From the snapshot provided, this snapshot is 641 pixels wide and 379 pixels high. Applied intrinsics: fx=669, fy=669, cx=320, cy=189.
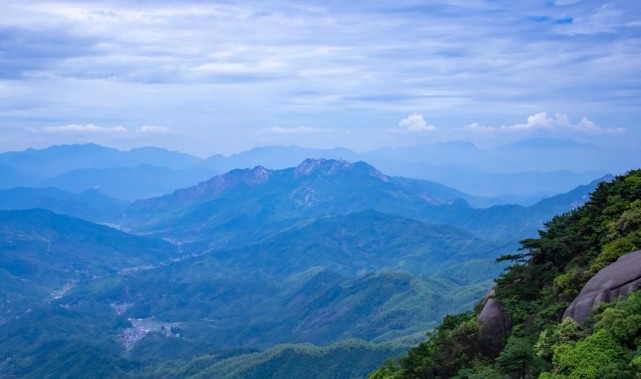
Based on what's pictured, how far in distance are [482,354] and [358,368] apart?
370 feet

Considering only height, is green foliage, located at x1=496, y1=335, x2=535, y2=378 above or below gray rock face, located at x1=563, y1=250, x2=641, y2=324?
below

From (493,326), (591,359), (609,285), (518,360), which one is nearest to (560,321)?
(609,285)

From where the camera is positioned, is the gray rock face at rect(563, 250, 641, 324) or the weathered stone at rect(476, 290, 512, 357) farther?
the weathered stone at rect(476, 290, 512, 357)

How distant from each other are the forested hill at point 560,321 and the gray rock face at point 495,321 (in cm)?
17

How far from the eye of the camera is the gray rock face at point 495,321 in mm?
42547

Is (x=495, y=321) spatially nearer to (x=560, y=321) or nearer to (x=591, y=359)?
(x=560, y=321)

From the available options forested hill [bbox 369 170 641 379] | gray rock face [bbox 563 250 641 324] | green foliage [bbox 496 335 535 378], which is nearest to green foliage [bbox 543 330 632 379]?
forested hill [bbox 369 170 641 379]

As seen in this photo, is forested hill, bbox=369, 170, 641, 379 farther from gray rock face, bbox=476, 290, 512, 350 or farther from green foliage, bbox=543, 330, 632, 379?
gray rock face, bbox=476, 290, 512, 350

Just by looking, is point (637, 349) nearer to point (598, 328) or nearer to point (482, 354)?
point (598, 328)

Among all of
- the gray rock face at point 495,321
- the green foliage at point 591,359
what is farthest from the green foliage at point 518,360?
the gray rock face at point 495,321

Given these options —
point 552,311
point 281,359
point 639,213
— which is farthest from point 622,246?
point 281,359

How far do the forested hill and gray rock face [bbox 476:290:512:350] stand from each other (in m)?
0.17

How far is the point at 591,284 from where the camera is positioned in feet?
122

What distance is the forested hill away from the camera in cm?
3103
